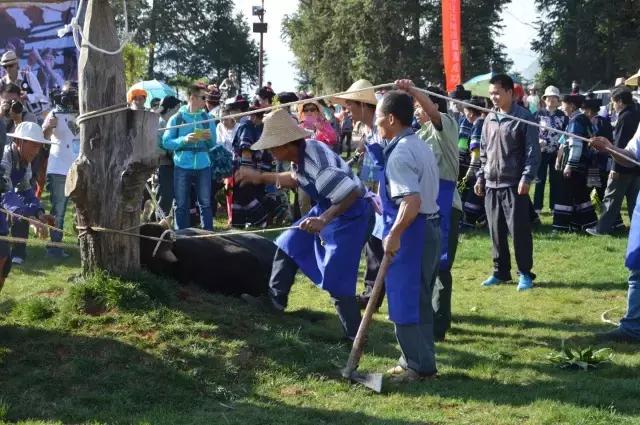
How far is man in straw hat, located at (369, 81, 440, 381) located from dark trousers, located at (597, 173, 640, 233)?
261 inches

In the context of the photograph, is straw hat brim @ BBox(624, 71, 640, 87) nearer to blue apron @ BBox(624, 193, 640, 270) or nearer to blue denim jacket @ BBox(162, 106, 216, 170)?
blue apron @ BBox(624, 193, 640, 270)

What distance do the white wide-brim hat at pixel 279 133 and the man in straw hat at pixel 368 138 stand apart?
680mm

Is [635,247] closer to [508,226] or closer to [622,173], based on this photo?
[508,226]

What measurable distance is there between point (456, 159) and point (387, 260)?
5.75 feet

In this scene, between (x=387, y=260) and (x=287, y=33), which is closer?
(x=387, y=260)

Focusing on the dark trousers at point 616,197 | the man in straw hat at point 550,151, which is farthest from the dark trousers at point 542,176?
the dark trousers at point 616,197

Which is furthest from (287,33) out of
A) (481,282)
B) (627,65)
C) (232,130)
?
(481,282)

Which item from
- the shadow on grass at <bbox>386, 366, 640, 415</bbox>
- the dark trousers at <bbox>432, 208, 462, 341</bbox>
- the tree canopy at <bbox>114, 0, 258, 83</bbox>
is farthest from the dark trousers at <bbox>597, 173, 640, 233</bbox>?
the tree canopy at <bbox>114, 0, 258, 83</bbox>

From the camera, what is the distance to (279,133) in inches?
251

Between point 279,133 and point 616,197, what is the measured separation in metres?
6.97

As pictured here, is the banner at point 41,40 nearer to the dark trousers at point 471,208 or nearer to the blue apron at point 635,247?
the dark trousers at point 471,208

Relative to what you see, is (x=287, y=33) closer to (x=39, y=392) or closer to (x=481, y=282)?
(x=481, y=282)

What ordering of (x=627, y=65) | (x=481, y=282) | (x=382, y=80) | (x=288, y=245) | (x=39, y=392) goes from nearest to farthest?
(x=39, y=392) → (x=288, y=245) → (x=481, y=282) → (x=627, y=65) → (x=382, y=80)

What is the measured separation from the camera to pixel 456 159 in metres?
7.05
